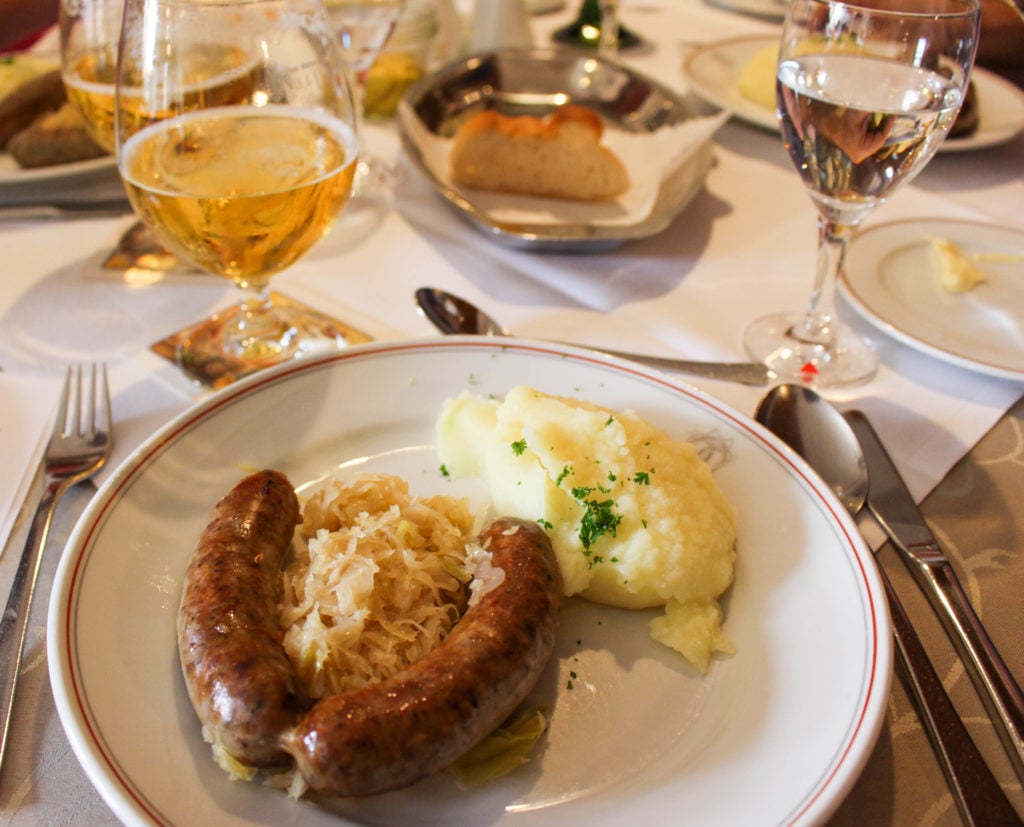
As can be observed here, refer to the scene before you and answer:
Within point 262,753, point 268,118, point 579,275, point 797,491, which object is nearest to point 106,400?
point 268,118

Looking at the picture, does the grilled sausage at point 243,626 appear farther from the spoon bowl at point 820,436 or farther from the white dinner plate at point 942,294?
the white dinner plate at point 942,294

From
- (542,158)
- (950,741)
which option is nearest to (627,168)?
(542,158)

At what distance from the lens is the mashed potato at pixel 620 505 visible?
1.22 meters

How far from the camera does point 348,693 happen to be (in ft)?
3.21

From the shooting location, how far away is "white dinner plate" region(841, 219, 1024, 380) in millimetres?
1841

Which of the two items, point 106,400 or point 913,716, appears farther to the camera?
point 106,400

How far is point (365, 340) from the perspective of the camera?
1.96 meters

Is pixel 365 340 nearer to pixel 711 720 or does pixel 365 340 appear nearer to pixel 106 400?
pixel 106 400

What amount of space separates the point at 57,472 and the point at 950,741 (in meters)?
1.55

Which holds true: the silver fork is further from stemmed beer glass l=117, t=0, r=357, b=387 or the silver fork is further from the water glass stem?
the water glass stem

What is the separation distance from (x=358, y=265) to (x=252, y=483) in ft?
3.74

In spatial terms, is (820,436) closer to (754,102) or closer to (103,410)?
(103,410)

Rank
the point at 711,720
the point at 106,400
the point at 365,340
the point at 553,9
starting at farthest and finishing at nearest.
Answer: the point at 553,9
the point at 365,340
the point at 106,400
the point at 711,720

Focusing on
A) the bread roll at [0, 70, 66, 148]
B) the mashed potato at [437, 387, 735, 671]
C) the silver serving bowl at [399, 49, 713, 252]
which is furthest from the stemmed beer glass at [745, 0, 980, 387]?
the bread roll at [0, 70, 66, 148]
